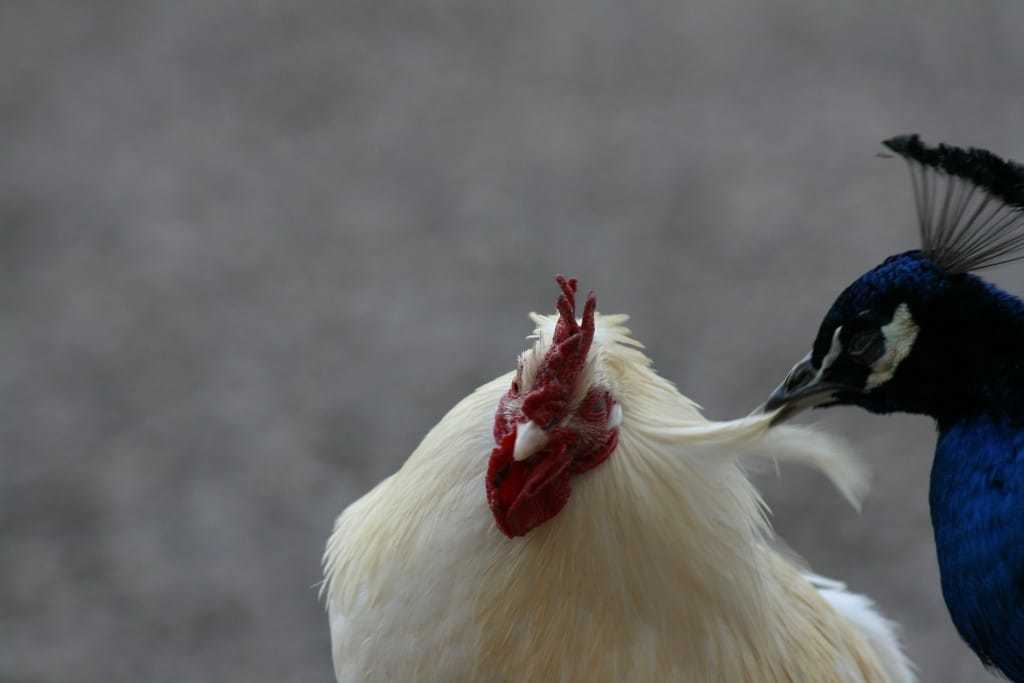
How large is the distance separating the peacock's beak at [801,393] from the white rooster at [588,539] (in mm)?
45

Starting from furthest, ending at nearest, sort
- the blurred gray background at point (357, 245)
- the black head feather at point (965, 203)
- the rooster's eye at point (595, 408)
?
1. the blurred gray background at point (357, 245)
2. the rooster's eye at point (595, 408)
3. the black head feather at point (965, 203)

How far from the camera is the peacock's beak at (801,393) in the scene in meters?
1.80

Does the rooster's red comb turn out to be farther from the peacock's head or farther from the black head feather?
the black head feather

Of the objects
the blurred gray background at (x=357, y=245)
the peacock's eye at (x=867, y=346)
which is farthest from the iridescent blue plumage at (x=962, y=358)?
the blurred gray background at (x=357, y=245)

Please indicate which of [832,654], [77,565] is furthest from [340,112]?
[832,654]

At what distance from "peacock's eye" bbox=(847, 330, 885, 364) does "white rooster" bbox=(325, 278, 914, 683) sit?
16 cm

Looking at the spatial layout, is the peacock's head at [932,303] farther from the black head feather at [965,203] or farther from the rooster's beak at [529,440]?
the rooster's beak at [529,440]

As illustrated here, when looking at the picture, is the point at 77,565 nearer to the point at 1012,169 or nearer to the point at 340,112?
the point at 340,112

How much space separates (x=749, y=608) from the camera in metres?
1.91

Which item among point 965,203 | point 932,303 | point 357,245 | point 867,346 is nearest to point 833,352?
point 867,346

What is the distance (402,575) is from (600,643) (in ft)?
1.13

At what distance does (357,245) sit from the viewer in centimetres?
450

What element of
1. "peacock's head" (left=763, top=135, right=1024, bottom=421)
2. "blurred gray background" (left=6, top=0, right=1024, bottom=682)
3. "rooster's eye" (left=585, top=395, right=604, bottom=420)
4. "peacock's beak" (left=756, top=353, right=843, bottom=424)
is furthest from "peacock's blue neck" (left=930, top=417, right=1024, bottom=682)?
"blurred gray background" (left=6, top=0, right=1024, bottom=682)

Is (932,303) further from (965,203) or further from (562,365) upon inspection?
(562,365)
